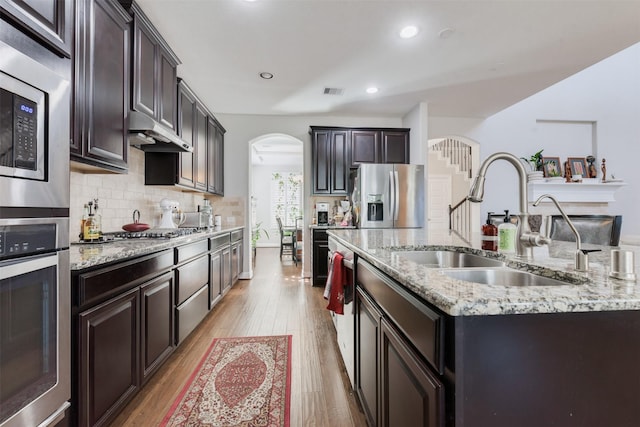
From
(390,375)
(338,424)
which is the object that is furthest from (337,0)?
(338,424)

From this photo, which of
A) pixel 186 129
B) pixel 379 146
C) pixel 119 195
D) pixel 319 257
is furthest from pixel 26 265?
pixel 379 146

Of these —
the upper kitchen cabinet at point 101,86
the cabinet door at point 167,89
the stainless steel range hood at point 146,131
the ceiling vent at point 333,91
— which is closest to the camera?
the upper kitchen cabinet at point 101,86

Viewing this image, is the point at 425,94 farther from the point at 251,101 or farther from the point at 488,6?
the point at 251,101

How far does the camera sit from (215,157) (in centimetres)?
427

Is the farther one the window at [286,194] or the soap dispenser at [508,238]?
the window at [286,194]

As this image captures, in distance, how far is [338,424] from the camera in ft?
4.96

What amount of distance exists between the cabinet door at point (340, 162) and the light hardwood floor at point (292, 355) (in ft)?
5.26

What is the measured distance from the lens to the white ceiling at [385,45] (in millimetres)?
2271

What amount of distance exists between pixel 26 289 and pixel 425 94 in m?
4.33

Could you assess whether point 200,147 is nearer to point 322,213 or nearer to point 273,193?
point 322,213

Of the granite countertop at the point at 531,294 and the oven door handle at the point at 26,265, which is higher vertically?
the oven door handle at the point at 26,265

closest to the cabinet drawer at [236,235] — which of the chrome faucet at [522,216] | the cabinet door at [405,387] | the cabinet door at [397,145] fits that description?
the cabinet door at [397,145]

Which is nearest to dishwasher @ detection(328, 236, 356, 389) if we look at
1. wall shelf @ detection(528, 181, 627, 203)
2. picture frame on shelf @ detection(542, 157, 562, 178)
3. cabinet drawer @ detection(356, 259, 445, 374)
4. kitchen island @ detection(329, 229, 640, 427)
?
cabinet drawer @ detection(356, 259, 445, 374)

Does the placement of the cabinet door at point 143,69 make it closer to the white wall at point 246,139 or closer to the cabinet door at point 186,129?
the cabinet door at point 186,129
